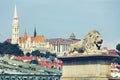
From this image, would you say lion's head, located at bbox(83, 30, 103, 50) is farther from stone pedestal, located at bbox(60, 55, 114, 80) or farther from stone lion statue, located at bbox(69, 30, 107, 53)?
stone pedestal, located at bbox(60, 55, 114, 80)

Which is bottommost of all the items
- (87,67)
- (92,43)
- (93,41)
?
(87,67)

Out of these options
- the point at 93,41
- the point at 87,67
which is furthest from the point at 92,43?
the point at 87,67

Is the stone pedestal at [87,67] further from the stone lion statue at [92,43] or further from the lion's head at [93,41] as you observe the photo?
the lion's head at [93,41]

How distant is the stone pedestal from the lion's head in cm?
91

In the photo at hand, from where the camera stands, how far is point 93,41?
60.0 meters

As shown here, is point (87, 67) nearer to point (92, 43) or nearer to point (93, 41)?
point (92, 43)

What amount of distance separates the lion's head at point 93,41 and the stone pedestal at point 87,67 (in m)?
0.91

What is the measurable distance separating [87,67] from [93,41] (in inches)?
69.3

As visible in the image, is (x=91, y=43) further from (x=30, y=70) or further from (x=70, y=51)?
(x=30, y=70)

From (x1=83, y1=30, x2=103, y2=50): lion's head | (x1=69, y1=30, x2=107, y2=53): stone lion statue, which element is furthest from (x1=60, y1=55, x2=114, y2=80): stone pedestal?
(x1=83, y1=30, x2=103, y2=50): lion's head

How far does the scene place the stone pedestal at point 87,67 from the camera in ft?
192

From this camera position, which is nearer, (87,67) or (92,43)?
(87,67)

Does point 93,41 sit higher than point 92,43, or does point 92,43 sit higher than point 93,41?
point 93,41

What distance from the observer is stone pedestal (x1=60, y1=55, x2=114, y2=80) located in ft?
192
